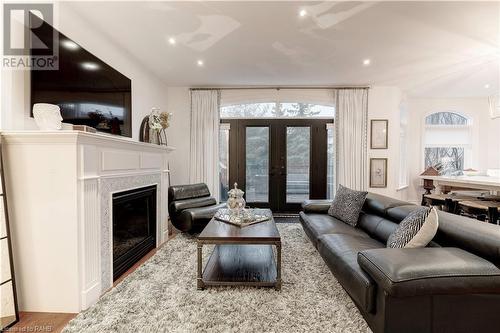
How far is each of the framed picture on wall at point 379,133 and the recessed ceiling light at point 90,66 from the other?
5006mm

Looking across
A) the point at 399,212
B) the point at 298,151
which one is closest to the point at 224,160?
the point at 298,151

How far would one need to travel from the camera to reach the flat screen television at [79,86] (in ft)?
7.07

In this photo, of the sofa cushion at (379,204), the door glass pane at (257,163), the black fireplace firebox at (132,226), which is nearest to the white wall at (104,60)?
the black fireplace firebox at (132,226)

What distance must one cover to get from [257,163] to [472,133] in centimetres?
553

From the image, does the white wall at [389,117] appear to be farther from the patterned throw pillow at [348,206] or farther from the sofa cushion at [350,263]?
the sofa cushion at [350,263]

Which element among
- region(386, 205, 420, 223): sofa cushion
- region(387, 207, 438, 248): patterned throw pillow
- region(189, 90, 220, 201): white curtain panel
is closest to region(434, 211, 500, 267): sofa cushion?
region(387, 207, 438, 248): patterned throw pillow

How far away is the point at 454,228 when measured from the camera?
6.04 ft

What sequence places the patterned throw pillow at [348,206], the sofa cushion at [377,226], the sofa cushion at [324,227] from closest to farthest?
the sofa cushion at [377,226] → the sofa cushion at [324,227] → the patterned throw pillow at [348,206]

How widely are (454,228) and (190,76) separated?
14.7 ft

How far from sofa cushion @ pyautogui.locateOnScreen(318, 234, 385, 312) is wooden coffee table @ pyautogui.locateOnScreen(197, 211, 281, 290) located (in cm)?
49

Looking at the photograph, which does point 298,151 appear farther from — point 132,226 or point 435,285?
point 435,285

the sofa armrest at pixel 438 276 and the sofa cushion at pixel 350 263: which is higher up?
the sofa armrest at pixel 438 276

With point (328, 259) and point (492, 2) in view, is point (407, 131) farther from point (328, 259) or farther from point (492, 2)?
point (328, 259)
